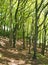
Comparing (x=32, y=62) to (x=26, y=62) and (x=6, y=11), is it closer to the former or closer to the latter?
(x=26, y=62)

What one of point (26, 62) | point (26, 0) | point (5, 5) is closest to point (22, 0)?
point (26, 0)

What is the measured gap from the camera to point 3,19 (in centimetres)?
2925

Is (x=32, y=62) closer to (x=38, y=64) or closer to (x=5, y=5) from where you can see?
(x=38, y=64)

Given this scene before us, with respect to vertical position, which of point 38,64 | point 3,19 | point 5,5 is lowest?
point 38,64

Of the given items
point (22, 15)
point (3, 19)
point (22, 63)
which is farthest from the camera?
point (22, 15)

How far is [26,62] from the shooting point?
71.4 ft

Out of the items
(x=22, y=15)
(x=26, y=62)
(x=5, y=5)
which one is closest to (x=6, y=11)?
(x=5, y=5)

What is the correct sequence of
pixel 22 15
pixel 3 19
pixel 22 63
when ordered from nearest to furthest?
pixel 22 63 < pixel 3 19 < pixel 22 15

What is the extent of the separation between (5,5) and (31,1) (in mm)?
4029

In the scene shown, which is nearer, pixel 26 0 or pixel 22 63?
pixel 22 63

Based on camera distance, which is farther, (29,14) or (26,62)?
(29,14)

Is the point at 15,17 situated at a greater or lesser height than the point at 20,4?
lesser

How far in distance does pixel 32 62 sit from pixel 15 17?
32.9 feet

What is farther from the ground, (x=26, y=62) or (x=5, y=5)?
(x=5, y=5)
